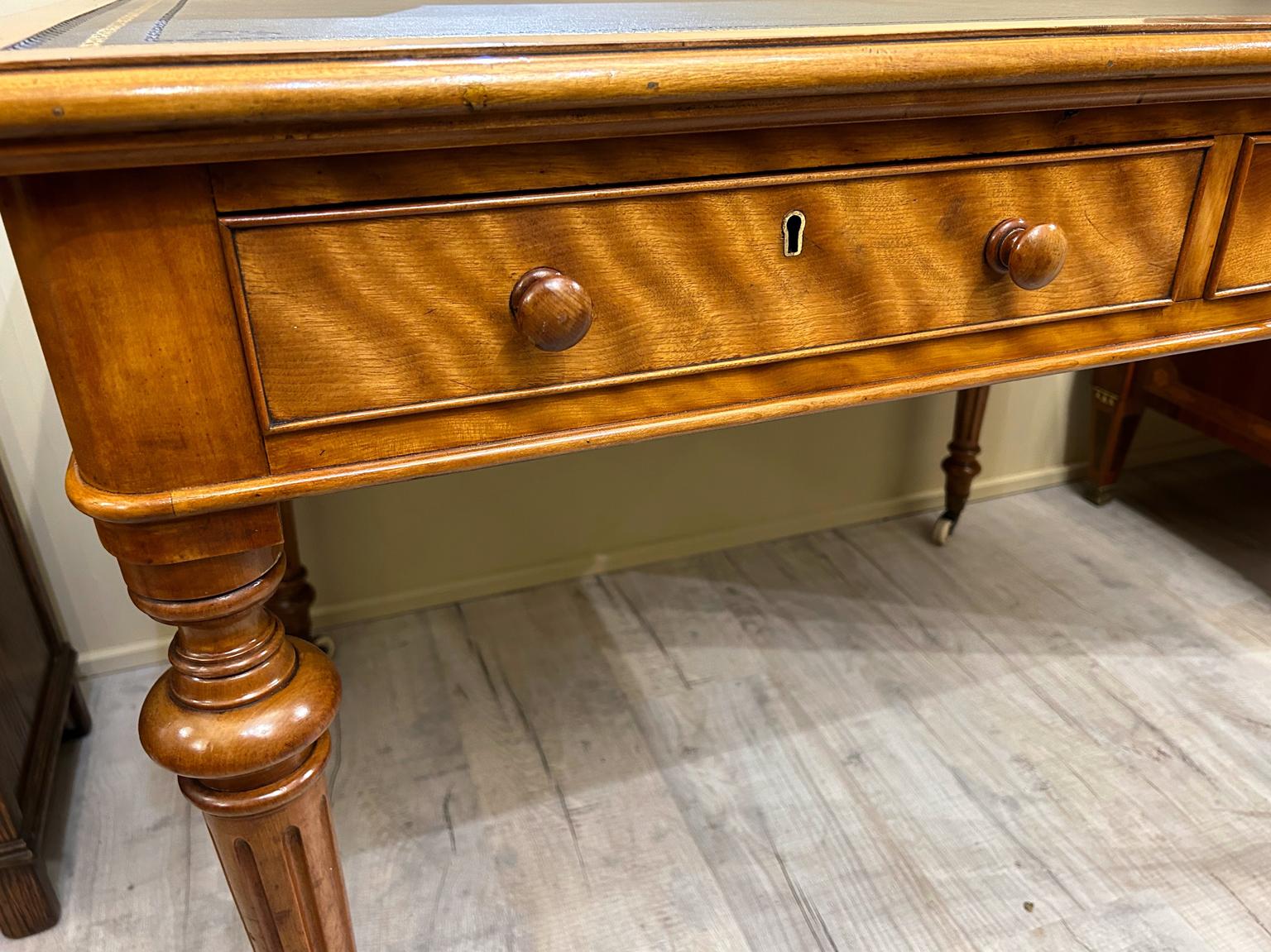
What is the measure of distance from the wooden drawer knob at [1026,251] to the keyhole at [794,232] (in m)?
0.13

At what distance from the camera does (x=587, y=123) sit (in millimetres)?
455

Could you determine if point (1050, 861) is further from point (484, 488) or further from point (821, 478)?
point (484, 488)

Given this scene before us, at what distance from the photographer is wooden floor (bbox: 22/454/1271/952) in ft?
2.92

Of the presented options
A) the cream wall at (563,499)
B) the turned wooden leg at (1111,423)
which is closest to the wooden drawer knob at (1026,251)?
the cream wall at (563,499)

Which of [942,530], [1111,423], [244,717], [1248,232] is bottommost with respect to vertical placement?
[942,530]

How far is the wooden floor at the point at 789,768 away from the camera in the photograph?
0.89 metres

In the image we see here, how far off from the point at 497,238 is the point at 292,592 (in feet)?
2.52

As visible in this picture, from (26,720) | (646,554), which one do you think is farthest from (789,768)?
(26,720)

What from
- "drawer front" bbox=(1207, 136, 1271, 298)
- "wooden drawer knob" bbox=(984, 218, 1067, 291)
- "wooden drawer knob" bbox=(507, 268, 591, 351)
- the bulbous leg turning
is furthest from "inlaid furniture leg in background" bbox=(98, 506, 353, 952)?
"drawer front" bbox=(1207, 136, 1271, 298)

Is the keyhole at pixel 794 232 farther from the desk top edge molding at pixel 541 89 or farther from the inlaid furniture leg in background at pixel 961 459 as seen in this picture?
the inlaid furniture leg in background at pixel 961 459

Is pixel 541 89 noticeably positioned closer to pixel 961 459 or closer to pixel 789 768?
pixel 789 768

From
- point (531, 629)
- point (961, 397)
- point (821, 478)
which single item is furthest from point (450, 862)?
point (961, 397)

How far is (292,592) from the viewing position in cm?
112

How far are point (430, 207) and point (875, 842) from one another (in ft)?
2.58
